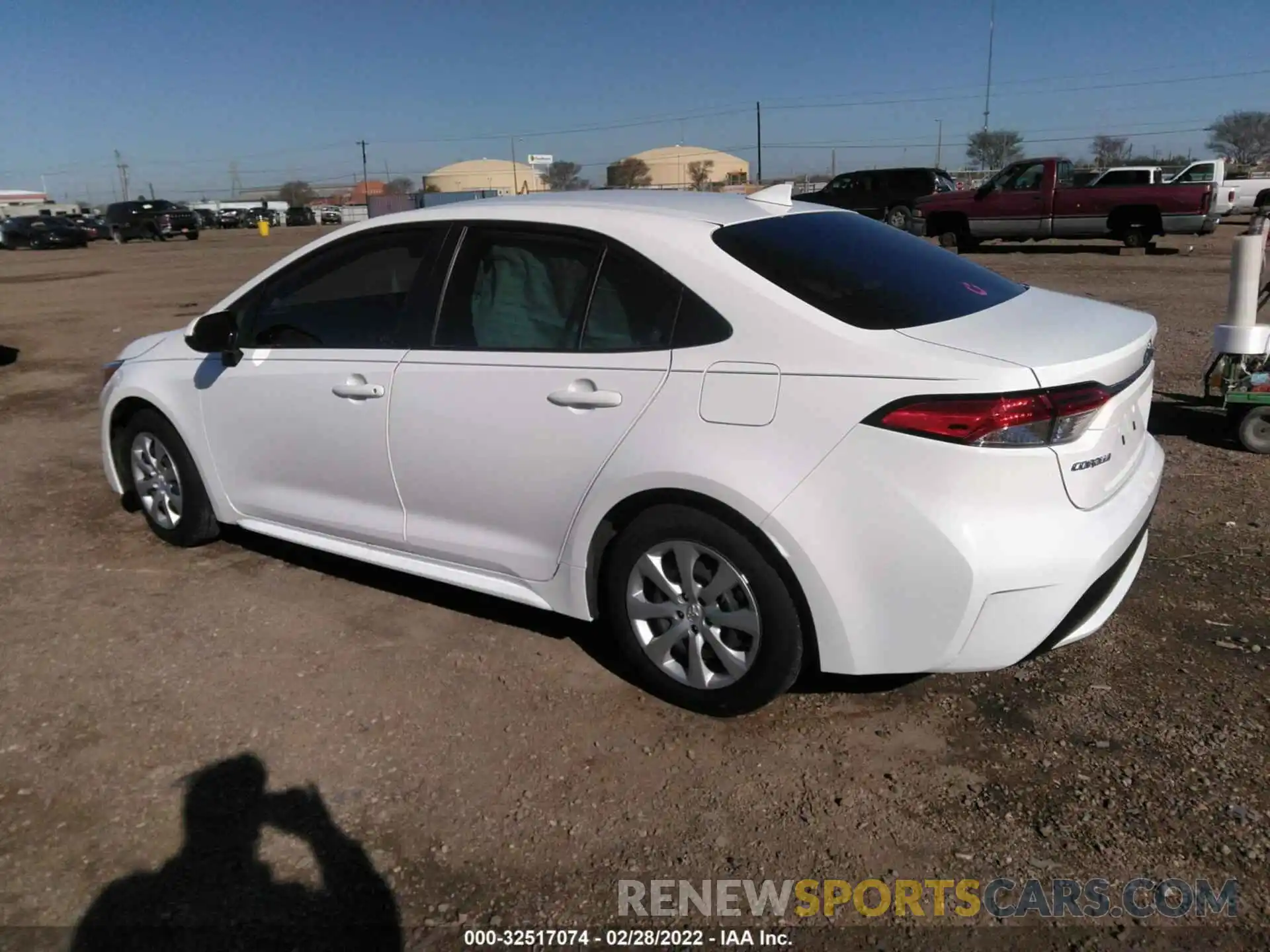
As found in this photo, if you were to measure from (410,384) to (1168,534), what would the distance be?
3.52 metres

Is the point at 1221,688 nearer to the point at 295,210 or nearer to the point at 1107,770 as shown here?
the point at 1107,770

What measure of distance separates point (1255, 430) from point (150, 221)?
45.5 meters

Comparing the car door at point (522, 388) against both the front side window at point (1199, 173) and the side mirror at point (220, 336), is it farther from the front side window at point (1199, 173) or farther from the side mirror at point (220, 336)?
the front side window at point (1199, 173)

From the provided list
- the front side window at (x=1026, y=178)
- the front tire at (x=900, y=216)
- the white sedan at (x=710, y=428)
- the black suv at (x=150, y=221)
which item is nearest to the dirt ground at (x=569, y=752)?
the white sedan at (x=710, y=428)

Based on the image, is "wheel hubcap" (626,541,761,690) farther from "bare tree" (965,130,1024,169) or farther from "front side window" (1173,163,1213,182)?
"bare tree" (965,130,1024,169)

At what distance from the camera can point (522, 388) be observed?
337 centimetres

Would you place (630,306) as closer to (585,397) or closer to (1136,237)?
(585,397)

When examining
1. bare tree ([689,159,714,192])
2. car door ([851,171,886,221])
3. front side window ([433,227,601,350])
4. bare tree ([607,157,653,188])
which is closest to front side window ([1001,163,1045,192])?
car door ([851,171,886,221])

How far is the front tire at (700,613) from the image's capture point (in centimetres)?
296

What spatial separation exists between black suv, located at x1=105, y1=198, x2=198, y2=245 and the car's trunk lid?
4605cm

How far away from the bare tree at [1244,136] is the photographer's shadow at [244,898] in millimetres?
93402

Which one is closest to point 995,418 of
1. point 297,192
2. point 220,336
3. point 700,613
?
point 700,613

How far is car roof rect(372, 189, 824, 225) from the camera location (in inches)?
135

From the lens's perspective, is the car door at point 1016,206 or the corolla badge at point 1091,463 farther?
the car door at point 1016,206
